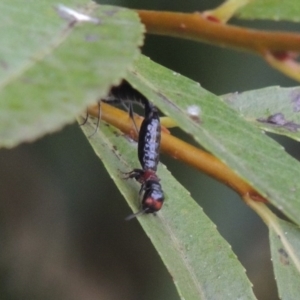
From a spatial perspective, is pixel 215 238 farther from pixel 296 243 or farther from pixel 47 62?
pixel 47 62

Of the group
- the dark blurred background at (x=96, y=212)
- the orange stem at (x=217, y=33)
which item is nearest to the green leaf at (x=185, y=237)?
the orange stem at (x=217, y=33)

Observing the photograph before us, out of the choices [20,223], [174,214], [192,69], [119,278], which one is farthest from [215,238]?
[119,278]

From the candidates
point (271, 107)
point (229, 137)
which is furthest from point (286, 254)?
point (229, 137)

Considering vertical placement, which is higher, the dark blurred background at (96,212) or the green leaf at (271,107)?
the green leaf at (271,107)

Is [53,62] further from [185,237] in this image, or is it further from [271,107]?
[271,107]

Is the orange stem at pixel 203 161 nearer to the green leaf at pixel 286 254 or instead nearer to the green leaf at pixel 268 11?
the green leaf at pixel 286 254

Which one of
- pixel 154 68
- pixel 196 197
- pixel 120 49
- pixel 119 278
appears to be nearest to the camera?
pixel 120 49

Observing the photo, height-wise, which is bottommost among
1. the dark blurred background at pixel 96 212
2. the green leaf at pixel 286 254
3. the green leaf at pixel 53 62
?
the dark blurred background at pixel 96 212
